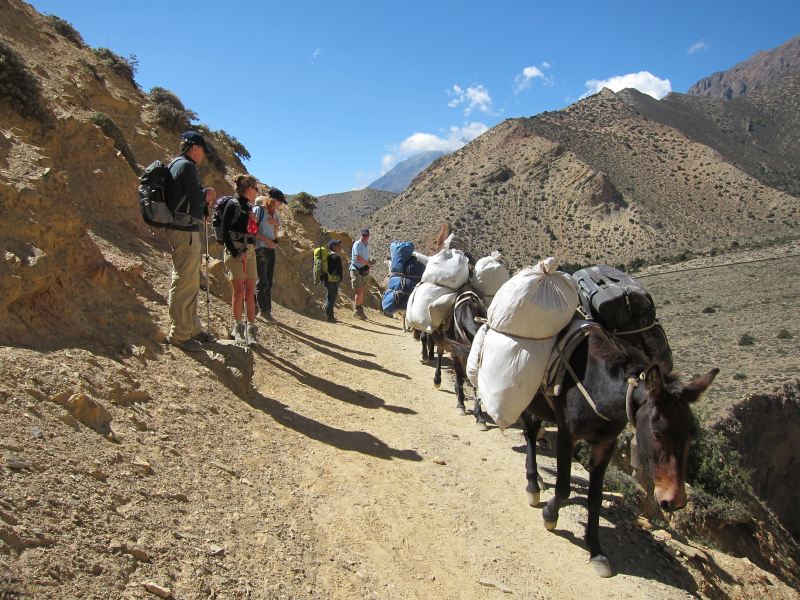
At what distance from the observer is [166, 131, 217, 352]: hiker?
5.70 meters

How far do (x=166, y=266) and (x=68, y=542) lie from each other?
6.64 meters

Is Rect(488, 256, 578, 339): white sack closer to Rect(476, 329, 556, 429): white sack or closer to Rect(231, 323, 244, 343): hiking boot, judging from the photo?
Rect(476, 329, 556, 429): white sack

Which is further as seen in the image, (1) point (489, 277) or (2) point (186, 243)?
(1) point (489, 277)

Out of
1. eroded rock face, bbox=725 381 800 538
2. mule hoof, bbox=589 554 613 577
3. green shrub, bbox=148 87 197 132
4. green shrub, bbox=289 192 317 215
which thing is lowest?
eroded rock face, bbox=725 381 800 538

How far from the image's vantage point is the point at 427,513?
15.6 ft

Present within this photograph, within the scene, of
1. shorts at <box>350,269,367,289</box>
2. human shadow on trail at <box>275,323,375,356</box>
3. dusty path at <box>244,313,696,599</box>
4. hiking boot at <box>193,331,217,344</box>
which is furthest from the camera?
shorts at <box>350,269,367,289</box>

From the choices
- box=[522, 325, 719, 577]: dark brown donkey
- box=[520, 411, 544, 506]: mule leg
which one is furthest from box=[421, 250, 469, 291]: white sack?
box=[522, 325, 719, 577]: dark brown donkey

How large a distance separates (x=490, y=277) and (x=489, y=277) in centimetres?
1

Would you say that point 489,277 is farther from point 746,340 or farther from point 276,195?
point 746,340

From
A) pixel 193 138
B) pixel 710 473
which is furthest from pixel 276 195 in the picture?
pixel 710 473

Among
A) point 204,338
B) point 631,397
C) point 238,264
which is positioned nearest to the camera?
point 631,397

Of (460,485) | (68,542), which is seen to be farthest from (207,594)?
(460,485)

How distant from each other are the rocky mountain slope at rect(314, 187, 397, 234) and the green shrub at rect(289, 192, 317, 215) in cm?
8576

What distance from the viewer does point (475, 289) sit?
791 cm
